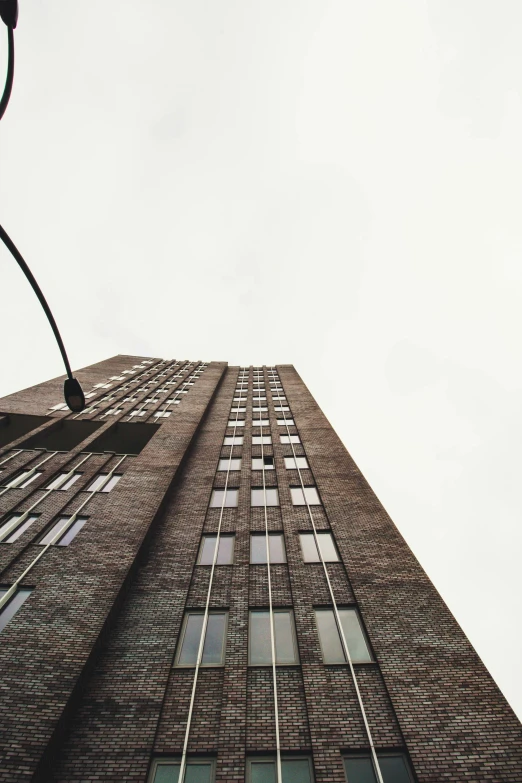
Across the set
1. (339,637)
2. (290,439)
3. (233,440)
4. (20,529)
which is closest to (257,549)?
(339,637)

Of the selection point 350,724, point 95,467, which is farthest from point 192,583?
point 95,467

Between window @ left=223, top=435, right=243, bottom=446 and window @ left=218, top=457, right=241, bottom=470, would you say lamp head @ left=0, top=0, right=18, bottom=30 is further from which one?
window @ left=223, top=435, right=243, bottom=446

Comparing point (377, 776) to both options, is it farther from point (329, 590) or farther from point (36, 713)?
point (36, 713)

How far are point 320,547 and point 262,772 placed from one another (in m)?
7.31

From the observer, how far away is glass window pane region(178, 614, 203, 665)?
10.6 meters

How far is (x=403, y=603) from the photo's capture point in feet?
39.2

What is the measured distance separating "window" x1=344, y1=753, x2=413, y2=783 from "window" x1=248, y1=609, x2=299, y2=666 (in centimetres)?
252

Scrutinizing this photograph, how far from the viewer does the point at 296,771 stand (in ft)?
26.9

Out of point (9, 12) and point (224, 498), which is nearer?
point (9, 12)

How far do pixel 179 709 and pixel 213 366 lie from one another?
40.8 meters

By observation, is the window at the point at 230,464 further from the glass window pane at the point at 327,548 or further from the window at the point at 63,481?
the window at the point at 63,481

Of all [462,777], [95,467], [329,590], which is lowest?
[462,777]

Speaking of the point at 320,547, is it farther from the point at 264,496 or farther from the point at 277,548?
the point at 264,496

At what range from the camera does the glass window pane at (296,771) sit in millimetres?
8039
